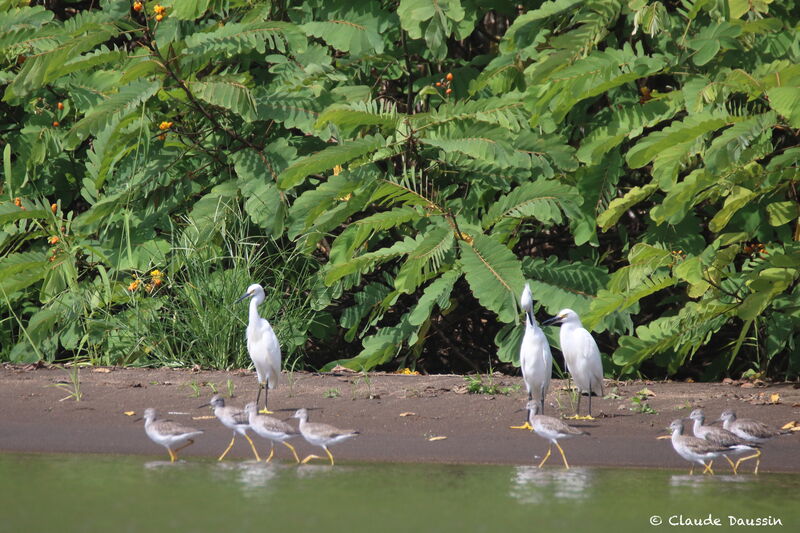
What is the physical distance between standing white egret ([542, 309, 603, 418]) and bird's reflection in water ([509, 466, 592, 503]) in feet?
3.73

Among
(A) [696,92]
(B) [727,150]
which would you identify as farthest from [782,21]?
(B) [727,150]

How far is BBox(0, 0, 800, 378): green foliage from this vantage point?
297 inches

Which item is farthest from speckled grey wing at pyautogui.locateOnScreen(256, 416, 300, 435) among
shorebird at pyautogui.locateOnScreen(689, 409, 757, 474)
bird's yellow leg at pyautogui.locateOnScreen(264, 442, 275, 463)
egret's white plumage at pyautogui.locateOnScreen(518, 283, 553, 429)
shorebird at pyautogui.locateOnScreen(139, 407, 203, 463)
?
shorebird at pyautogui.locateOnScreen(689, 409, 757, 474)

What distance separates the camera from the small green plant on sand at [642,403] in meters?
7.07

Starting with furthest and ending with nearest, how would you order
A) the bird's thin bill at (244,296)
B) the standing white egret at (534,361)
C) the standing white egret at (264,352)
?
1. the bird's thin bill at (244,296)
2. the standing white egret at (264,352)
3. the standing white egret at (534,361)

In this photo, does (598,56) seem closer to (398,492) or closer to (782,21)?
(782,21)

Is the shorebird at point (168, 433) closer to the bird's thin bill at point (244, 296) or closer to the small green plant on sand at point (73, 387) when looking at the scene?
the small green plant on sand at point (73, 387)

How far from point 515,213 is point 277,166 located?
206 cm

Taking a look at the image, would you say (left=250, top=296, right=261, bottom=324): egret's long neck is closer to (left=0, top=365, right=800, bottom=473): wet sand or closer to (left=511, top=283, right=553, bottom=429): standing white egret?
(left=0, top=365, right=800, bottom=473): wet sand

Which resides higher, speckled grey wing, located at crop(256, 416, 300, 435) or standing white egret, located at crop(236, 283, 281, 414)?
standing white egret, located at crop(236, 283, 281, 414)

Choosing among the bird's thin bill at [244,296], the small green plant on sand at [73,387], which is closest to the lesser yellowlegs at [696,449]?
the bird's thin bill at [244,296]

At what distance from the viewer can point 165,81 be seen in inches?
336

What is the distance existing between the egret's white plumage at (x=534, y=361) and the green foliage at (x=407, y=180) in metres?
0.38

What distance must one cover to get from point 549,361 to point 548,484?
1546 mm
